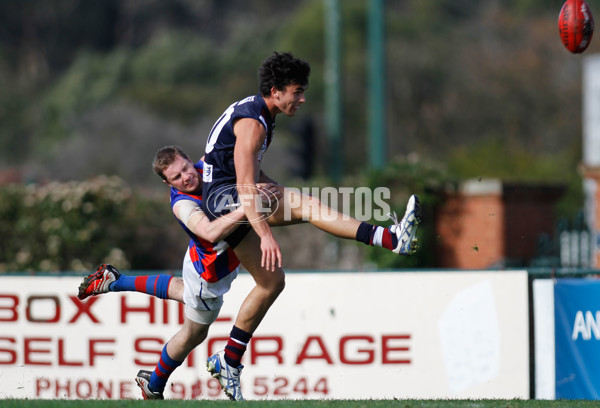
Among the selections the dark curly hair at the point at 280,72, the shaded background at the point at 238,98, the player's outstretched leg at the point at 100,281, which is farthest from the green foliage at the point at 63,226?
the dark curly hair at the point at 280,72

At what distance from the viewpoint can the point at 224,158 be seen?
7.05 m

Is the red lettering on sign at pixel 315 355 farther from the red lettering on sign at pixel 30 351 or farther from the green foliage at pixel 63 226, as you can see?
the green foliage at pixel 63 226

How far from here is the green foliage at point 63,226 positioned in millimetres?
16359

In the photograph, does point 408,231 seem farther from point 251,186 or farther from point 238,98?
point 238,98

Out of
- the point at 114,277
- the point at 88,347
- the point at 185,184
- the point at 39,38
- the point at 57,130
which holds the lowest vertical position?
the point at 88,347

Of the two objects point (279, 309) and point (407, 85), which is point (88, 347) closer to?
point (279, 309)

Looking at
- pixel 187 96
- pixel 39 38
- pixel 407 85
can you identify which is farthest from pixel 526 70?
pixel 39 38

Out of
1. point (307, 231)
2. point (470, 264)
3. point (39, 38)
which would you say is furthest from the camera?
point (39, 38)

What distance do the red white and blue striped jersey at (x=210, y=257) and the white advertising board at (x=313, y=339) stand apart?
2.16 meters

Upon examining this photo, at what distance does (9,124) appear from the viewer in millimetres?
50188

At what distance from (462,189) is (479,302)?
7120mm

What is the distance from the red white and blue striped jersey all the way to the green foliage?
9143 millimetres

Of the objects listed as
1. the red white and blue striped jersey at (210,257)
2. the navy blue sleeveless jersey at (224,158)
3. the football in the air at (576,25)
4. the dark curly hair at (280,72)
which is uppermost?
the football in the air at (576,25)

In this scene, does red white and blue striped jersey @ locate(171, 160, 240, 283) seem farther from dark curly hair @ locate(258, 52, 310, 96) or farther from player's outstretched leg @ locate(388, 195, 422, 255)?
player's outstretched leg @ locate(388, 195, 422, 255)
